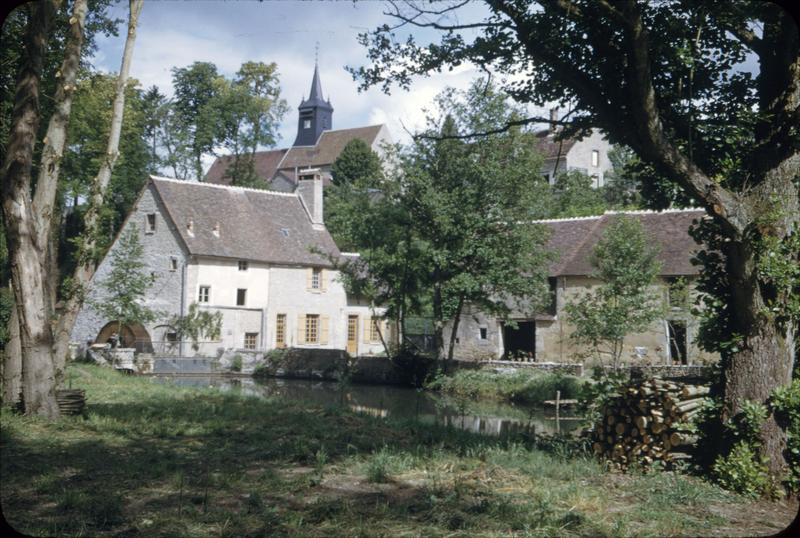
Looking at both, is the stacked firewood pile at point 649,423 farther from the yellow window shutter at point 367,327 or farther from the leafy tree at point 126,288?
the yellow window shutter at point 367,327

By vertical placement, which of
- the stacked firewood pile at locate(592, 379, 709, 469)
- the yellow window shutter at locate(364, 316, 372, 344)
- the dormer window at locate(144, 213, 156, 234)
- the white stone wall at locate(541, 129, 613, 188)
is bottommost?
the stacked firewood pile at locate(592, 379, 709, 469)

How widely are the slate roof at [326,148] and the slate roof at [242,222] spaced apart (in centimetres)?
1450

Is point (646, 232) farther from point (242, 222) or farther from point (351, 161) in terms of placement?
point (351, 161)

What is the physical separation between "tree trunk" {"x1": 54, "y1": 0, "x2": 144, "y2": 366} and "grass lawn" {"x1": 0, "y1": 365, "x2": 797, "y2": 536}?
321 centimetres

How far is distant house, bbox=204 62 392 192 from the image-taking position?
182 ft

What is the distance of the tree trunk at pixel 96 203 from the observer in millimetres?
13594

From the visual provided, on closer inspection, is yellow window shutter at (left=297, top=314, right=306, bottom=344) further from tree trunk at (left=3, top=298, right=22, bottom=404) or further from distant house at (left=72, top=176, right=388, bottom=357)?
tree trunk at (left=3, top=298, right=22, bottom=404)

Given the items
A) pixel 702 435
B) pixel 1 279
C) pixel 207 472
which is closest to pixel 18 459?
pixel 207 472

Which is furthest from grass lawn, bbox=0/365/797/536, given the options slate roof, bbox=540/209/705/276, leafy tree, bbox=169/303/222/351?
leafy tree, bbox=169/303/222/351

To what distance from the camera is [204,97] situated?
1400 inches

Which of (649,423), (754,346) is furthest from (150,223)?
(754,346)

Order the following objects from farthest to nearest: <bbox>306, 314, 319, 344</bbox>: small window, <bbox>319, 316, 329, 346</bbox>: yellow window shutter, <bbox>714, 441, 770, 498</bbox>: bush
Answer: <bbox>319, 316, 329, 346</bbox>: yellow window shutter
<bbox>306, 314, 319, 344</bbox>: small window
<bbox>714, 441, 770, 498</bbox>: bush

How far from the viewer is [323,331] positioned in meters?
40.7

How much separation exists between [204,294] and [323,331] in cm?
721
